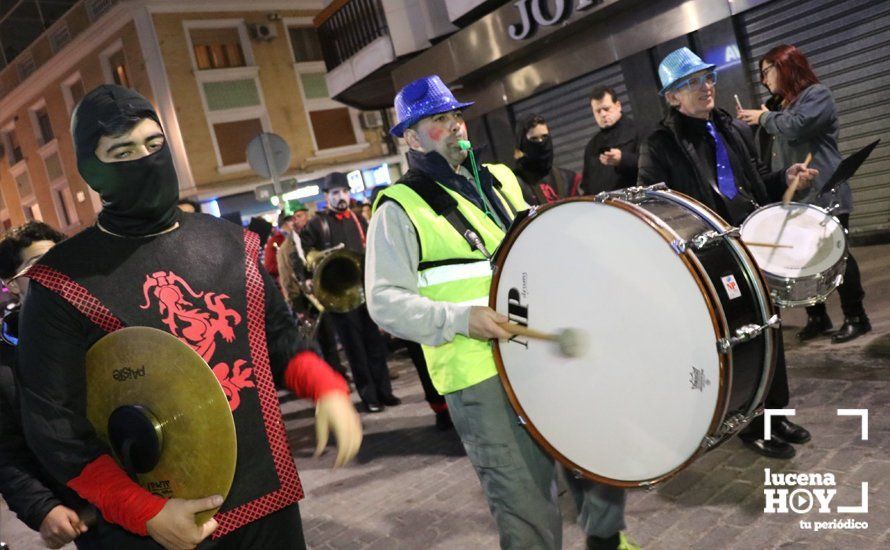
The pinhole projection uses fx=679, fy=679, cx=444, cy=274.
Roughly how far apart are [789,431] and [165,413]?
10.9 feet

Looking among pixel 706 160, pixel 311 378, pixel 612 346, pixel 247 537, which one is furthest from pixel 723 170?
pixel 247 537

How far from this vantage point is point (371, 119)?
27.2 m

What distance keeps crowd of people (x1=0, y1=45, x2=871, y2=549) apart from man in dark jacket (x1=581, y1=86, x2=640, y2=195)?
165 cm

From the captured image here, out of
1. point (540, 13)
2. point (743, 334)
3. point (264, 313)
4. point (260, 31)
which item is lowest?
point (743, 334)

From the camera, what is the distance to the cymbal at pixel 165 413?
1711 millimetres

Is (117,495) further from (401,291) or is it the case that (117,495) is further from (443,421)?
(443,421)

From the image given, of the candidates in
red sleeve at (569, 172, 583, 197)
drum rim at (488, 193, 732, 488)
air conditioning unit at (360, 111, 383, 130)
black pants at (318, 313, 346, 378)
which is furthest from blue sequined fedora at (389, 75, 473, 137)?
air conditioning unit at (360, 111, 383, 130)

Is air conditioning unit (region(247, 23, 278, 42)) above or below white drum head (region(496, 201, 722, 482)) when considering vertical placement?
above

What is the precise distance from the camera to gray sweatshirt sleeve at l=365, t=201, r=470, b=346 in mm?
2484

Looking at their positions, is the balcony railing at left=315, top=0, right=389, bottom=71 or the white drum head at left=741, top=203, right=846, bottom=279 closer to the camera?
the white drum head at left=741, top=203, right=846, bottom=279

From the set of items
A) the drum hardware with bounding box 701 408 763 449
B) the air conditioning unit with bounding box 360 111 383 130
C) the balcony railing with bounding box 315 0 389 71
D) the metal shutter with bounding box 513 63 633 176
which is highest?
the air conditioning unit with bounding box 360 111 383 130

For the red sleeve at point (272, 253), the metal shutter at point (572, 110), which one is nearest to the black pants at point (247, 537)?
the red sleeve at point (272, 253)

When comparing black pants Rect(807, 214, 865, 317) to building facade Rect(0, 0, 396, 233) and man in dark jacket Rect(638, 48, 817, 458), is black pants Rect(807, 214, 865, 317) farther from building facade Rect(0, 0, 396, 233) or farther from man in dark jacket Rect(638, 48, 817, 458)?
building facade Rect(0, 0, 396, 233)

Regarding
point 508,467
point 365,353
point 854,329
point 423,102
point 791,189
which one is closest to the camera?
point 508,467
